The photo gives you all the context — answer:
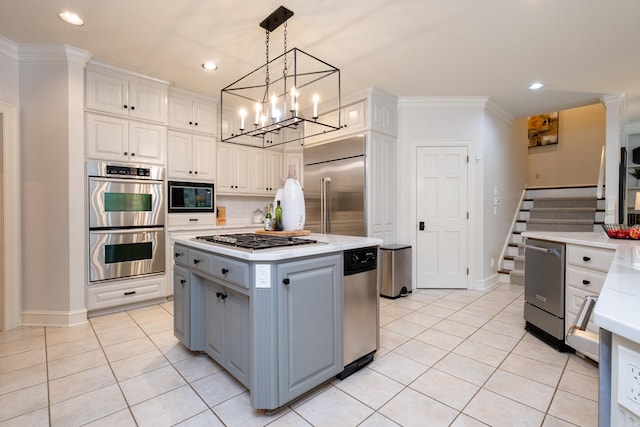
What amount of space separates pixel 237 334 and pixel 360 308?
822mm

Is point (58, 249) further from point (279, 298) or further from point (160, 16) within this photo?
point (279, 298)

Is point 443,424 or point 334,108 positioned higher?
point 334,108

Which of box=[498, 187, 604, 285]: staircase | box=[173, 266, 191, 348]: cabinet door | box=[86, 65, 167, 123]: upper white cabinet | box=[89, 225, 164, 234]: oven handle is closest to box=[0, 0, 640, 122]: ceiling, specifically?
box=[86, 65, 167, 123]: upper white cabinet

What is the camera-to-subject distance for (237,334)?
1.90m

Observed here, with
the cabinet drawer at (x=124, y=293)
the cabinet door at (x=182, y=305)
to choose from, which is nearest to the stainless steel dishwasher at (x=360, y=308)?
the cabinet door at (x=182, y=305)

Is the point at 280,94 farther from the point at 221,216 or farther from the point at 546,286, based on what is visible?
the point at 546,286

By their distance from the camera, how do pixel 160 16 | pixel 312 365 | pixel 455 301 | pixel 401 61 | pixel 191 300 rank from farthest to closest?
pixel 455 301 → pixel 401 61 → pixel 160 16 → pixel 191 300 → pixel 312 365

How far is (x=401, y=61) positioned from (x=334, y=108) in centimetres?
137

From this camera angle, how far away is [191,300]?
90.2 inches

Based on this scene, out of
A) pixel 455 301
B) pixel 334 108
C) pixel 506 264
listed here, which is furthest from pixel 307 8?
pixel 506 264

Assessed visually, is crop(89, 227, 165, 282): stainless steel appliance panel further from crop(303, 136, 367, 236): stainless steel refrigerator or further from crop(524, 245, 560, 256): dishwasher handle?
crop(524, 245, 560, 256): dishwasher handle

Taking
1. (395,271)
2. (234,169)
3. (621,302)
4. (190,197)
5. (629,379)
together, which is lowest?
(395,271)

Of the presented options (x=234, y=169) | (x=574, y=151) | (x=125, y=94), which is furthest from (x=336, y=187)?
(x=574, y=151)

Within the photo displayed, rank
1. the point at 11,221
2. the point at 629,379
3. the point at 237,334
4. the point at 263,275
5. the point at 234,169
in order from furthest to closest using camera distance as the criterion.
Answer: the point at 234,169 → the point at 11,221 → the point at 237,334 → the point at 263,275 → the point at 629,379
